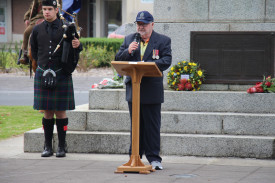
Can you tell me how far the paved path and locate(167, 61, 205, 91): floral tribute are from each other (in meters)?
1.37

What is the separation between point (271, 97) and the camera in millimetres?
8656

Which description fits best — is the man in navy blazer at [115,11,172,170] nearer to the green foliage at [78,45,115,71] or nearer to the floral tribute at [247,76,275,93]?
the floral tribute at [247,76,275,93]

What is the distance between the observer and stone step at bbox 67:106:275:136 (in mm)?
8375

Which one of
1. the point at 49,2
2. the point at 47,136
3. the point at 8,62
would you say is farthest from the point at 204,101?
the point at 8,62

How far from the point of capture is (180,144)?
27.0 feet

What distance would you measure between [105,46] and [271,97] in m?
15.0

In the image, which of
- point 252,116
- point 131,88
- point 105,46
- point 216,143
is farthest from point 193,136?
point 105,46

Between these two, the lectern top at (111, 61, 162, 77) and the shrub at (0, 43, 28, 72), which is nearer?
the lectern top at (111, 61, 162, 77)

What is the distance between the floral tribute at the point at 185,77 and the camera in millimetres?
9000

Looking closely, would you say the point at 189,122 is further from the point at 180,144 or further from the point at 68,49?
the point at 68,49

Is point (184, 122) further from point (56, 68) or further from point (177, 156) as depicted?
point (56, 68)

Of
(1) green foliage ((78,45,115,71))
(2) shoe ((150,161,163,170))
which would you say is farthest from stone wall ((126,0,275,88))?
(1) green foliage ((78,45,115,71))

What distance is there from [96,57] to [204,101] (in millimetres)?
13856

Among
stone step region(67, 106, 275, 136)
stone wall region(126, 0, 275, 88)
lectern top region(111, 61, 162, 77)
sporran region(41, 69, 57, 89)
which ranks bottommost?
stone step region(67, 106, 275, 136)
